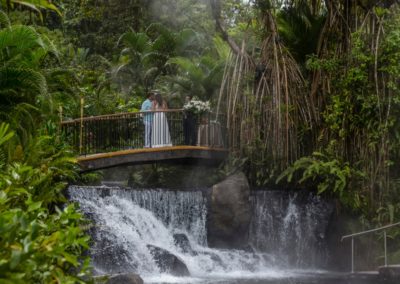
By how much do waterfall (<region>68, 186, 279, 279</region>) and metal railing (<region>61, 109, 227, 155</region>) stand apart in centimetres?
133

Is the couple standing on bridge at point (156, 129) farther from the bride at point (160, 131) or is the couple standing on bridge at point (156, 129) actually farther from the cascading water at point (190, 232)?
the cascading water at point (190, 232)

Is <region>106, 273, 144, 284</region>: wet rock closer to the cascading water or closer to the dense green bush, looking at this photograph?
the cascading water

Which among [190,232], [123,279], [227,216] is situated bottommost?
[123,279]

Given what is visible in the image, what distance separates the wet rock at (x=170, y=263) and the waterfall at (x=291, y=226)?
10.2ft

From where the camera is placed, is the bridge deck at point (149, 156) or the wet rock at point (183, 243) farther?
the bridge deck at point (149, 156)

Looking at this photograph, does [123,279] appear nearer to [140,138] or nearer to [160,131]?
[140,138]

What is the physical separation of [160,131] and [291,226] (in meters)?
3.78

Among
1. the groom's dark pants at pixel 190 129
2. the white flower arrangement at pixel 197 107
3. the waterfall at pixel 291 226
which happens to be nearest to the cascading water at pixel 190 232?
the waterfall at pixel 291 226

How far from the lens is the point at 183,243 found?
52.3 ft

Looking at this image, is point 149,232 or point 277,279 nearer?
point 277,279

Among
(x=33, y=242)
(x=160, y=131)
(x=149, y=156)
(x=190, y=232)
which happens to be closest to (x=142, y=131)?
(x=160, y=131)

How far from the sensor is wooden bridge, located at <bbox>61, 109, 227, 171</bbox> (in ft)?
53.7

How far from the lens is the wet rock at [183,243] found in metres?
15.7

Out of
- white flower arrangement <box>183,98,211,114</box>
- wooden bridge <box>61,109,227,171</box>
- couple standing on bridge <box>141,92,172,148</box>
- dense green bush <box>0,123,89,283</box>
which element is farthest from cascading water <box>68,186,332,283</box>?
dense green bush <box>0,123,89,283</box>
